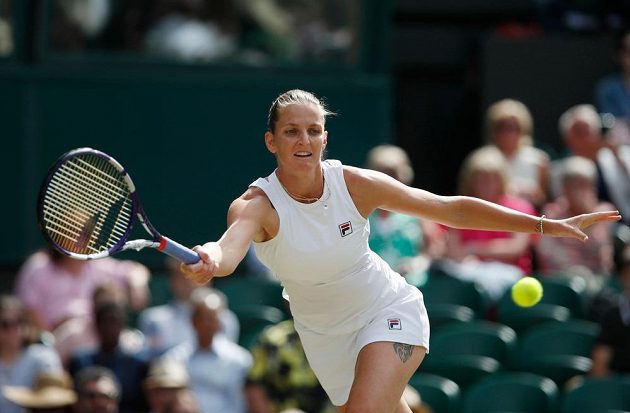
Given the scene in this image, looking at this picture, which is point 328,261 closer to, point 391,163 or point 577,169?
point 391,163

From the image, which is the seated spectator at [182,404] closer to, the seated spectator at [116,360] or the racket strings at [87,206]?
the seated spectator at [116,360]

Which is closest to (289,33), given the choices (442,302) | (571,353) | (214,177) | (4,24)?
(214,177)

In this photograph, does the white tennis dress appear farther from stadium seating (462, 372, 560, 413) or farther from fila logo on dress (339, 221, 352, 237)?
stadium seating (462, 372, 560, 413)

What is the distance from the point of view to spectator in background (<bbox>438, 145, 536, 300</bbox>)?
941 cm

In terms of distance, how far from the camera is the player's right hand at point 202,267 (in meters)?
4.88

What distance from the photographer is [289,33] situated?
36.9 ft

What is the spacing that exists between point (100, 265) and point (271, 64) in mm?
2576

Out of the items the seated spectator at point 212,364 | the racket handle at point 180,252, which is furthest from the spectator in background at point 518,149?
the racket handle at point 180,252

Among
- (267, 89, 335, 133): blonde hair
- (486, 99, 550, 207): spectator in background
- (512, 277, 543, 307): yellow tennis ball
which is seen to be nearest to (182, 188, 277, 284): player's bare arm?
(267, 89, 335, 133): blonde hair

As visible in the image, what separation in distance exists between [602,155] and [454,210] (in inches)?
193

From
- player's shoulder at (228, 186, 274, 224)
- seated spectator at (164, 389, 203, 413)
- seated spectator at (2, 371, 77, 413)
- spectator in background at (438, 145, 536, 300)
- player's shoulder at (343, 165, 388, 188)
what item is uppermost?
player's shoulder at (343, 165, 388, 188)

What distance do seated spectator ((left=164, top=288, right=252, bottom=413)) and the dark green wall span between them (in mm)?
2437

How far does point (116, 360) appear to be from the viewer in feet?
28.3

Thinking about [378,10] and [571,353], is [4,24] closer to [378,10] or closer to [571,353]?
[378,10]
